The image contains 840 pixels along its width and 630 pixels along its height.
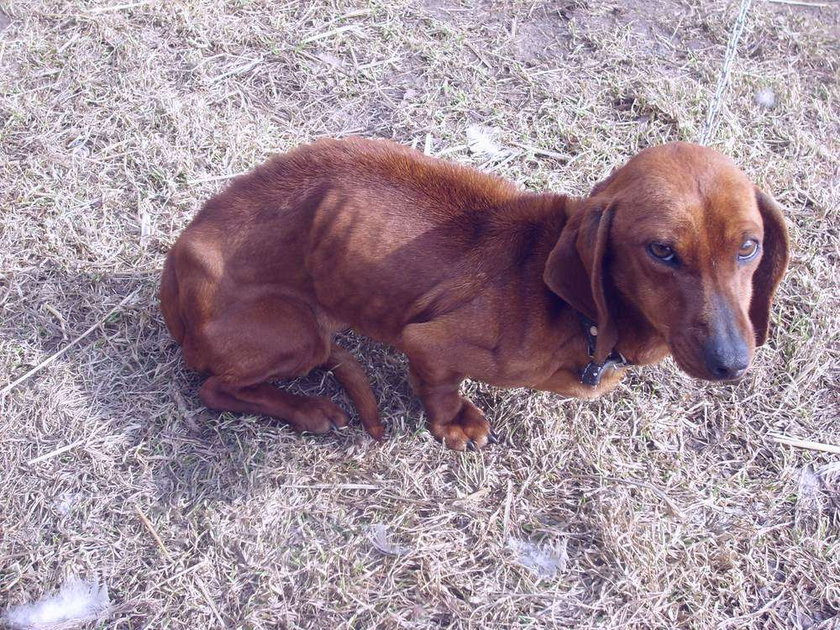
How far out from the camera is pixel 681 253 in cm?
271

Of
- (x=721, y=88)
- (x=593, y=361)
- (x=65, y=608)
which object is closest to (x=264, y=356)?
(x=65, y=608)

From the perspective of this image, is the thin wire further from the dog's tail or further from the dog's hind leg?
the dog's hind leg

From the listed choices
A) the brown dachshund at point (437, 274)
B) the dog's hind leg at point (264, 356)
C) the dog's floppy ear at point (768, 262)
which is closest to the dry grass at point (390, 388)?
Answer: the dog's hind leg at point (264, 356)

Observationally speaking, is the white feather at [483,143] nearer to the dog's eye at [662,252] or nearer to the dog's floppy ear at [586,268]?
the dog's floppy ear at [586,268]

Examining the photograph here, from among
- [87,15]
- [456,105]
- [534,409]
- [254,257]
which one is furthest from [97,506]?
[87,15]

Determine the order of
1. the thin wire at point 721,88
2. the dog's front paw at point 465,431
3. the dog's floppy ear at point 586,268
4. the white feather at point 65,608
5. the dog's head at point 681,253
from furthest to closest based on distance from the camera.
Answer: the thin wire at point 721,88 → the dog's front paw at point 465,431 → the white feather at point 65,608 → the dog's floppy ear at point 586,268 → the dog's head at point 681,253

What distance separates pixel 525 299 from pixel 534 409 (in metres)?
0.92

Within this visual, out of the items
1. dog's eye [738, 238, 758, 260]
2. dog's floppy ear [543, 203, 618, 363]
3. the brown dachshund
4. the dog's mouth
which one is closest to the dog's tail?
the brown dachshund

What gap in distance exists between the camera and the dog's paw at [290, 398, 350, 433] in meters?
3.85

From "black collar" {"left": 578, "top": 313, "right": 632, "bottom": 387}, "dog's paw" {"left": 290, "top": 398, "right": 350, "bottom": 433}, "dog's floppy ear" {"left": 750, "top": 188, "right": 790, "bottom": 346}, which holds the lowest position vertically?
"dog's paw" {"left": 290, "top": 398, "right": 350, "bottom": 433}

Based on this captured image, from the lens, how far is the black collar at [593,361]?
321 cm

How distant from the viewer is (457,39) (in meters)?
5.41

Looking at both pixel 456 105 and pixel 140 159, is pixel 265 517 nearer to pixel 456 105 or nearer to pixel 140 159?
pixel 140 159

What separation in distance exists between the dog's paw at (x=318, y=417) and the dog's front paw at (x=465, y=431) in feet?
1.55
